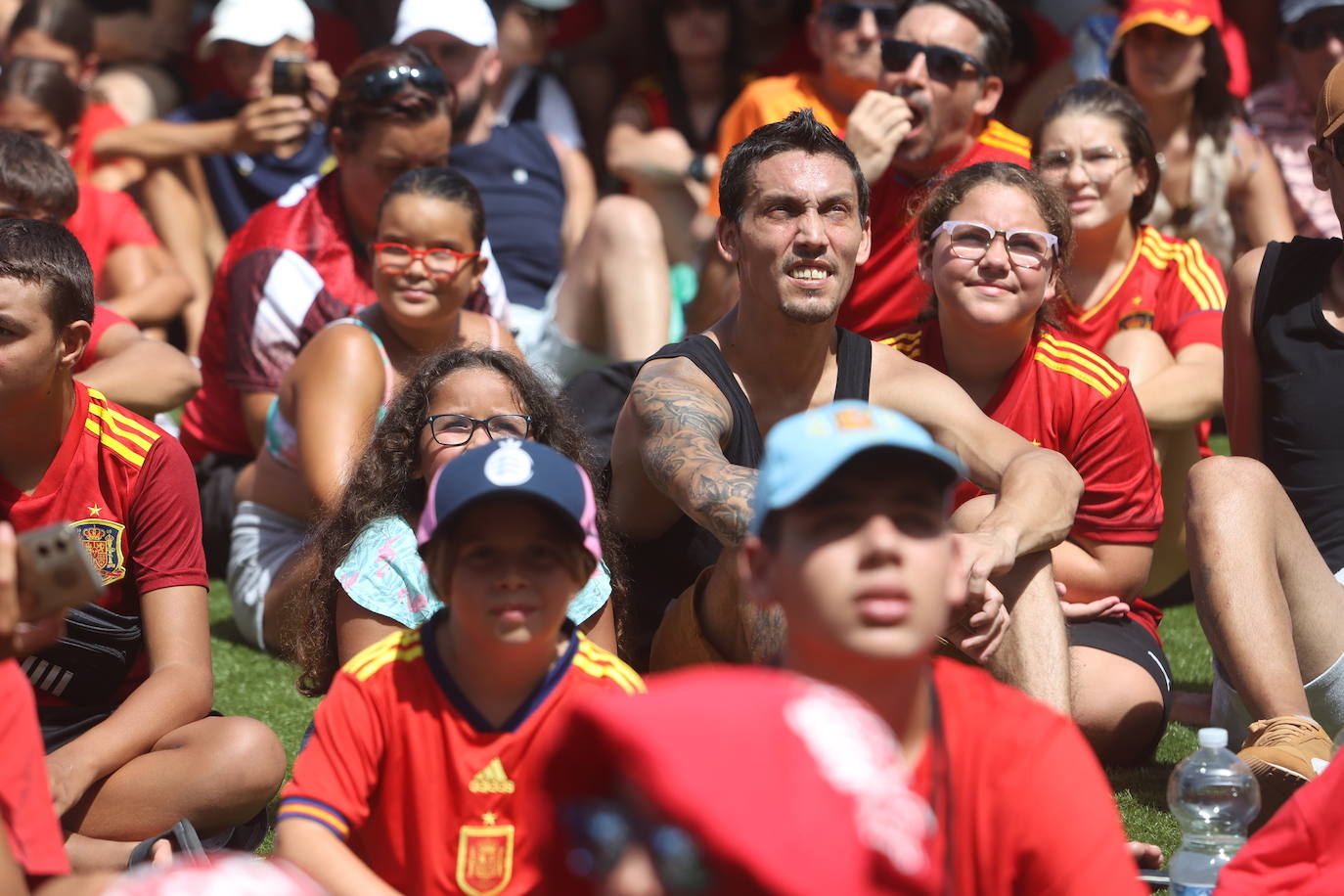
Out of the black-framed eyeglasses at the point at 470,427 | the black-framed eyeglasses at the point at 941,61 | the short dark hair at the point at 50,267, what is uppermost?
the black-framed eyeglasses at the point at 941,61

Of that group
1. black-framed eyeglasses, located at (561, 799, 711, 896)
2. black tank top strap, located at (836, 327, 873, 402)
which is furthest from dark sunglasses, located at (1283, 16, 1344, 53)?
black-framed eyeglasses, located at (561, 799, 711, 896)

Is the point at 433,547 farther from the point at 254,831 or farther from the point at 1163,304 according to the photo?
the point at 1163,304

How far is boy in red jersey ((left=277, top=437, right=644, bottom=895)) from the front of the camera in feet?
8.52

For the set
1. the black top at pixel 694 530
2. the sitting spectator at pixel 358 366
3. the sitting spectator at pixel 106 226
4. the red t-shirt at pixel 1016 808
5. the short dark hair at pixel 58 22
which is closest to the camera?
the red t-shirt at pixel 1016 808

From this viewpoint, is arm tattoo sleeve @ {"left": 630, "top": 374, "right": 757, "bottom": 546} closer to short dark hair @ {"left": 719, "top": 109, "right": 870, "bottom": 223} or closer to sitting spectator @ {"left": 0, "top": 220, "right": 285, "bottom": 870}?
short dark hair @ {"left": 719, "top": 109, "right": 870, "bottom": 223}

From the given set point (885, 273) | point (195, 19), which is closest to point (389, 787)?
point (885, 273)

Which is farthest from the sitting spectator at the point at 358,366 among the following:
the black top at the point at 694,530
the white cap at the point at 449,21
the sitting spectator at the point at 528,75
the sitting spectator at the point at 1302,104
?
the sitting spectator at the point at 1302,104

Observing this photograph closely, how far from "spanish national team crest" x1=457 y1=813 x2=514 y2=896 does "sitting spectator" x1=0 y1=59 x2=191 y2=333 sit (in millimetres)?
3958

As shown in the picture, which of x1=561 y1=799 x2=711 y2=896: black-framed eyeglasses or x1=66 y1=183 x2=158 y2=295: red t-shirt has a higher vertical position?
x1=561 y1=799 x2=711 y2=896: black-framed eyeglasses

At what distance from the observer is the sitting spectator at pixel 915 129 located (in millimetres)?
5348

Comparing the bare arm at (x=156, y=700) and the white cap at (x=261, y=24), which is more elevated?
the white cap at (x=261, y=24)

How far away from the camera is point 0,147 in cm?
462

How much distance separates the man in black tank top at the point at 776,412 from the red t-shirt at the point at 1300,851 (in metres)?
0.82

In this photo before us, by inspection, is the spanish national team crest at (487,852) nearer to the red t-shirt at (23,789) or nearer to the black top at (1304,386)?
the red t-shirt at (23,789)
